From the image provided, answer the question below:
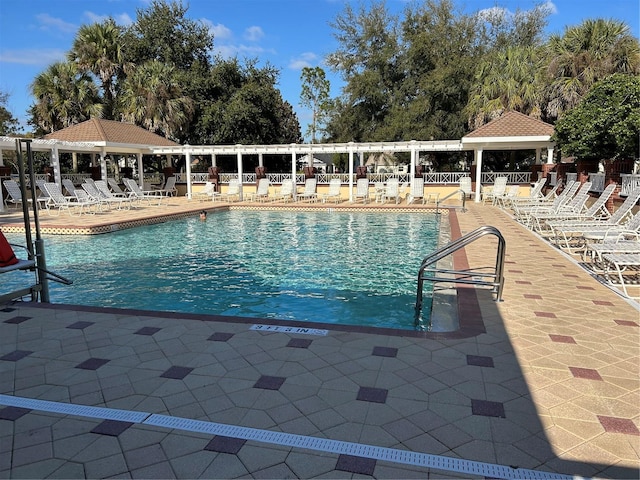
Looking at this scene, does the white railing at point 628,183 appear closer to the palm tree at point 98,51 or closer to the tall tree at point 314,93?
the palm tree at point 98,51

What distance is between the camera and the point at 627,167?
35.7 feet

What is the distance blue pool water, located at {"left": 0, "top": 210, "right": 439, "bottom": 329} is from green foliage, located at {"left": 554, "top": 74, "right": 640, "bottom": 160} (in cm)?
446

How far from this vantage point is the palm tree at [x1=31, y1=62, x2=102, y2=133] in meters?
23.2

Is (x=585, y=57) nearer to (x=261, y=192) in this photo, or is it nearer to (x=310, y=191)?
(x=310, y=191)

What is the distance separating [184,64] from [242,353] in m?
29.8

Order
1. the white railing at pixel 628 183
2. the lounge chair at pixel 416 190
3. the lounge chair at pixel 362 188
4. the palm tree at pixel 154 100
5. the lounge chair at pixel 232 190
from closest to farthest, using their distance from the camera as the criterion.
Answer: the white railing at pixel 628 183 → the lounge chair at pixel 416 190 → the lounge chair at pixel 362 188 → the lounge chair at pixel 232 190 → the palm tree at pixel 154 100

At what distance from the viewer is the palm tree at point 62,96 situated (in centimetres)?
2317

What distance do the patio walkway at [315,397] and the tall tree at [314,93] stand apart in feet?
152

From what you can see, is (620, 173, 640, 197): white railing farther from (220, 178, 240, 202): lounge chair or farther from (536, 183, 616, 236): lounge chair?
(220, 178, 240, 202): lounge chair

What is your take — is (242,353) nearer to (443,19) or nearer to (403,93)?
(403,93)

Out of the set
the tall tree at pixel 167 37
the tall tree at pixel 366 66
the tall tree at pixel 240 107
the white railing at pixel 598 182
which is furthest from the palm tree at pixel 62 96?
the white railing at pixel 598 182

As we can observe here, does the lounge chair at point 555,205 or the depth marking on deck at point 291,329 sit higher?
the lounge chair at point 555,205

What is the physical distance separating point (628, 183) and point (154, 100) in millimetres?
22263

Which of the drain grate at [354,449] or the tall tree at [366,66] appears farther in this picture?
the tall tree at [366,66]
